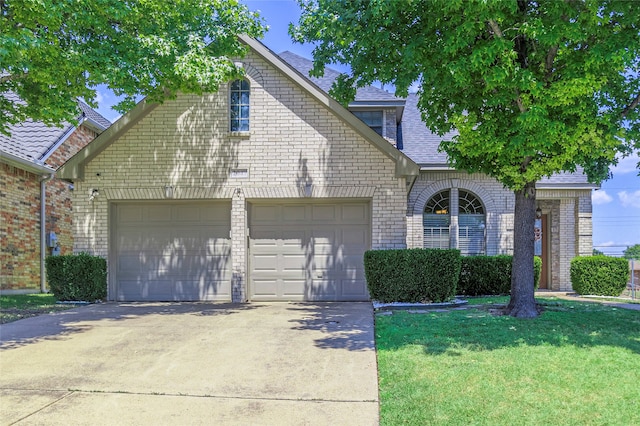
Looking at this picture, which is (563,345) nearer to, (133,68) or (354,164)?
(354,164)

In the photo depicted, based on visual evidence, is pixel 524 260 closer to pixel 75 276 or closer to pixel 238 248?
pixel 238 248

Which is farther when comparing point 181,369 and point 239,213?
point 239,213

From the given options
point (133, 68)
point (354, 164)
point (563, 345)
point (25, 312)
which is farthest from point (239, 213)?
point (563, 345)

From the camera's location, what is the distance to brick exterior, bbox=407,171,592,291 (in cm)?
1435

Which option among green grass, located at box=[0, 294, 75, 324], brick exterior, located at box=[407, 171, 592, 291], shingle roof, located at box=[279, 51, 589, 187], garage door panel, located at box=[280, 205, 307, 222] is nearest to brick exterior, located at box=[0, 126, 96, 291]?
green grass, located at box=[0, 294, 75, 324]

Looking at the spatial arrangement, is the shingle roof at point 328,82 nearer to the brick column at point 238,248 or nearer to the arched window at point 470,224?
the arched window at point 470,224

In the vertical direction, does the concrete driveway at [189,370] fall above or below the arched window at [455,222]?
below

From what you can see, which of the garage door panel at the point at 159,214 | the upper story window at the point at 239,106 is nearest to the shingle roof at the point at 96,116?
the garage door panel at the point at 159,214

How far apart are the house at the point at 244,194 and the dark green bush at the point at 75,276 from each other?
0.55 metres

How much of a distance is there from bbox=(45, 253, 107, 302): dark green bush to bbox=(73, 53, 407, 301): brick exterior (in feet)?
1.85

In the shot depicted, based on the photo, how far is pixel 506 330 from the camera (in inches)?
273

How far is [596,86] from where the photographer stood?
6.83 meters

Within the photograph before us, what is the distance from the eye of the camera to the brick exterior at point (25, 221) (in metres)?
13.4

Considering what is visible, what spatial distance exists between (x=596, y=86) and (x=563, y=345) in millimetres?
3821
